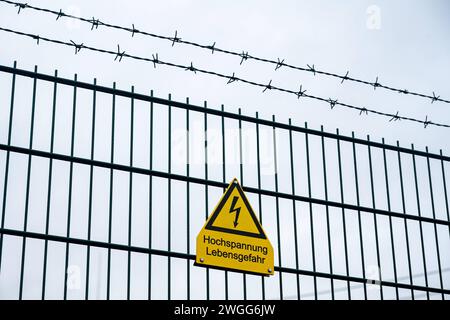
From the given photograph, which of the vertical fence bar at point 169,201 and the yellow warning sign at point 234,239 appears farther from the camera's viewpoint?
the yellow warning sign at point 234,239

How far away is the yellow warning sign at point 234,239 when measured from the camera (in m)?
8.66

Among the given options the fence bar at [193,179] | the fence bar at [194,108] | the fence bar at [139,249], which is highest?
the fence bar at [194,108]

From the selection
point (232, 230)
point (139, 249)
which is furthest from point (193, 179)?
point (139, 249)

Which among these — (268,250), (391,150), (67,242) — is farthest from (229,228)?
(391,150)

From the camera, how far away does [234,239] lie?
28.9ft

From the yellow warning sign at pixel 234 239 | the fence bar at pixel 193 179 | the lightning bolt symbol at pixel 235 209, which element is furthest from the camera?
the lightning bolt symbol at pixel 235 209

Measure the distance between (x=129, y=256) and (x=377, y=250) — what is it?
2.95 metres

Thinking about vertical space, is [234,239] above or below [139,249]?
above

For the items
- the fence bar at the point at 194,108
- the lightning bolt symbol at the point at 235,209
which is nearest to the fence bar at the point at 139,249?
the lightning bolt symbol at the point at 235,209

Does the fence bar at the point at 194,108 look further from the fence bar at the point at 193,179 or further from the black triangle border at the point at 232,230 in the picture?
the black triangle border at the point at 232,230

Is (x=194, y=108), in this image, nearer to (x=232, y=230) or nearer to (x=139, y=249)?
(x=232, y=230)

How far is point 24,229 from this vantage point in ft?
26.5
